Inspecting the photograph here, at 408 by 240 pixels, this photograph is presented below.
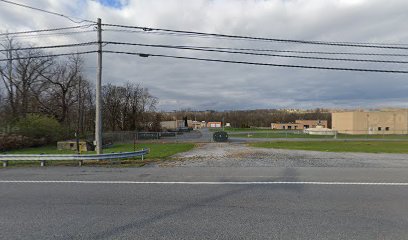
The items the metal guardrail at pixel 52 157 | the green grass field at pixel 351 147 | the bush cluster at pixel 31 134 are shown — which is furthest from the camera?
the bush cluster at pixel 31 134

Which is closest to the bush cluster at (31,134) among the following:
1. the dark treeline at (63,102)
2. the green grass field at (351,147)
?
the dark treeline at (63,102)

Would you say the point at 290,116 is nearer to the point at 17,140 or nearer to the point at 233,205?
the point at 17,140

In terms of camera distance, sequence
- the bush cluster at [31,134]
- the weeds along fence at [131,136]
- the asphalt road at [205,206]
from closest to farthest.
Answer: the asphalt road at [205,206], the bush cluster at [31,134], the weeds along fence at [131,136]

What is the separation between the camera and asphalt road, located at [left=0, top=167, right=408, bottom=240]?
441 cm

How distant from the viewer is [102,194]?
6.91 m

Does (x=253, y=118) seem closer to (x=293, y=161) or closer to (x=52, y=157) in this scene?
(x=293, y=161)

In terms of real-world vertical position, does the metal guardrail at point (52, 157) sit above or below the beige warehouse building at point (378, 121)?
below

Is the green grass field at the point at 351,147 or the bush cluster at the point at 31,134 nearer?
the green grass field at the point at 351,147

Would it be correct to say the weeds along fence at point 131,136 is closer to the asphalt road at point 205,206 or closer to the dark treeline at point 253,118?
the asphalt road at point 205,206

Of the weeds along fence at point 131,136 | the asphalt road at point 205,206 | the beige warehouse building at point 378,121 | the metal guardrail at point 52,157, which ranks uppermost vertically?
the beige warehouse building at point 378,121

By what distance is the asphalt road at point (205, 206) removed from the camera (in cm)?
441

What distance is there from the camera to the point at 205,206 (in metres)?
5.85

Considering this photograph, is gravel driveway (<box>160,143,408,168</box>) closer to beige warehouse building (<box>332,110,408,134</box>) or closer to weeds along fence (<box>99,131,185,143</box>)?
weeds along fence (<box>99,131,185,143</box>)

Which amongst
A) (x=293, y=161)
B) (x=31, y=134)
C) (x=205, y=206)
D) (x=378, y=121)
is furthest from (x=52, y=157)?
(x=378, y=121)
